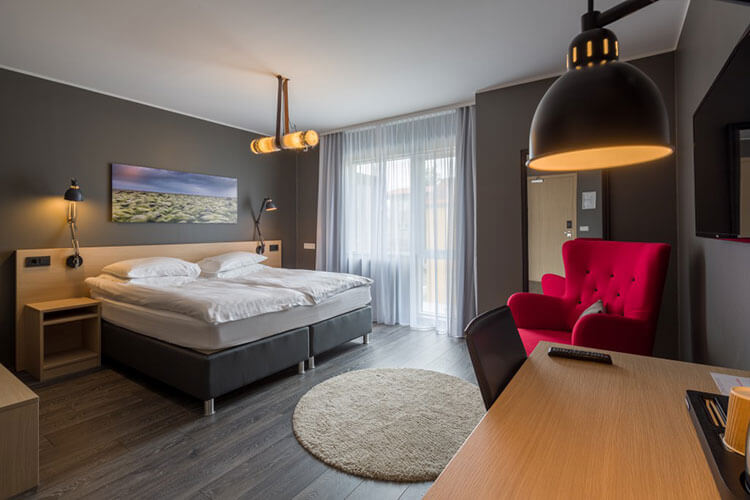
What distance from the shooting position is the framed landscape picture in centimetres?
378

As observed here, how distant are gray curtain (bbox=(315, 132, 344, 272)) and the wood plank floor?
7.47 ft

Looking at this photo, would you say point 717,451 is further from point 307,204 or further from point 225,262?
point 307,204

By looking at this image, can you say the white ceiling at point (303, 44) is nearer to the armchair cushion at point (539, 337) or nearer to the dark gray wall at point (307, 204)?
the dark gray wall at point (307, 204)

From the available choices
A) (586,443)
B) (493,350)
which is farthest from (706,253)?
(586,443)

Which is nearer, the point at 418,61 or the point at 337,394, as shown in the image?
the point at 337,394

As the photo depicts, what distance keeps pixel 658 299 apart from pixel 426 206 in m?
2.58

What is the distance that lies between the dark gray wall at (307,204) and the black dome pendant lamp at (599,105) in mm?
4722

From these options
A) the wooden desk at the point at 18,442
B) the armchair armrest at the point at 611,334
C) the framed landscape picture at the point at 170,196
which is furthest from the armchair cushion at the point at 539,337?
the framed landscape picture at the point at 170,196

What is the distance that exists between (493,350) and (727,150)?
1.10 metres

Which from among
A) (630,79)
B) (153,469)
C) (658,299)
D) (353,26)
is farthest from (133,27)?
(658,299)

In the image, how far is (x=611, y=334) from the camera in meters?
2.09

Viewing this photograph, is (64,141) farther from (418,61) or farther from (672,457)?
(672,457)

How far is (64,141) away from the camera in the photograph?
11.2 ft

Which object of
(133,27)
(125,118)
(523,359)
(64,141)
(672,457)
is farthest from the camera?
(125,118)
